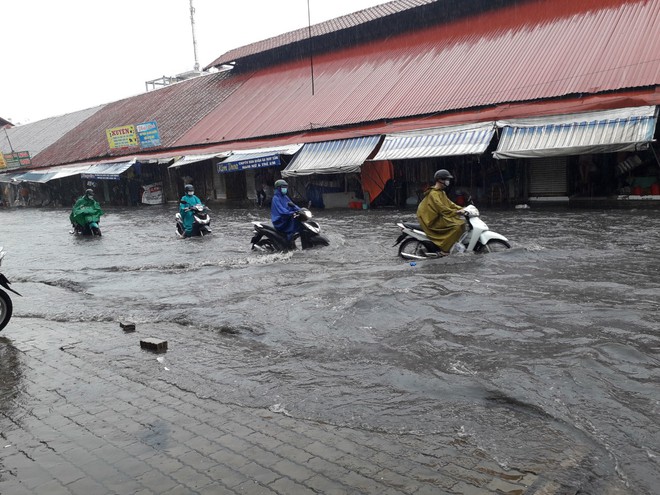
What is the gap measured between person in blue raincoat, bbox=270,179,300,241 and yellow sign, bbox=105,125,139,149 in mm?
20708

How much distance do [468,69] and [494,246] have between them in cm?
1153

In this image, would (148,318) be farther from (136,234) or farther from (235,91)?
(235,91)

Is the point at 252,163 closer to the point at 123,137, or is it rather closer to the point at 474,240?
the point at 123,137

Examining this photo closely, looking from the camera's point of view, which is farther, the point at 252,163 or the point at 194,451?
the point at 252,163

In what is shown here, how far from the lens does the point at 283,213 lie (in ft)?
34.2

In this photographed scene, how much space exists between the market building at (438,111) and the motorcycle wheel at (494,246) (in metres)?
6.10

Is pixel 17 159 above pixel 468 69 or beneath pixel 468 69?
beneath

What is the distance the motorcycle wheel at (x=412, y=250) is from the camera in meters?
8.96

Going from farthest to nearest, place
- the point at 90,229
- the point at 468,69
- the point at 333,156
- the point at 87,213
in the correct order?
the point at 333,156
the point at 468,69
the point at 90,229
the point at 87,213

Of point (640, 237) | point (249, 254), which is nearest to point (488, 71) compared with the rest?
point (640, 237)

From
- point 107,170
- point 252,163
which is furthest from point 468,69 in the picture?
point 107,170

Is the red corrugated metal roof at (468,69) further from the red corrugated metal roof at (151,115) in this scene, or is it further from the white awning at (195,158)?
the red corrugated metal roof at (151,115)

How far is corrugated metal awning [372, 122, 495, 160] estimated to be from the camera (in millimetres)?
14839

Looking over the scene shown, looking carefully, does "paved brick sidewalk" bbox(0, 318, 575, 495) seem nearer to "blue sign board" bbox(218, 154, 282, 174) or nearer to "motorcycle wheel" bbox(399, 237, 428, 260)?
"motorcycle wheel" bbox(399, 237, 428, 260)
